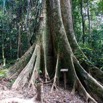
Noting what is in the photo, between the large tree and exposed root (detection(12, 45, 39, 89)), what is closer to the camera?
exposed root (detection(12, 45, 39, 89))

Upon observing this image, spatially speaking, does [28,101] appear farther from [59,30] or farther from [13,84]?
[59,30]

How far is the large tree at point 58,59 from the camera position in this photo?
7.01m

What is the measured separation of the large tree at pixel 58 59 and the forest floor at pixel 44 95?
0.27 meters

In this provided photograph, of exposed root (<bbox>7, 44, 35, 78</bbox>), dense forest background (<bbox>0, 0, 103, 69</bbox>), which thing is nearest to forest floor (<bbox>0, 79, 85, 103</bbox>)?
exposed root (<bbox>7, 44, 35, 78</bbox>)

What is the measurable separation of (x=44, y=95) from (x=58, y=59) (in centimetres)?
222

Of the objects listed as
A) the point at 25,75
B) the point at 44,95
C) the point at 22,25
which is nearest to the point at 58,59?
the point at 25,75

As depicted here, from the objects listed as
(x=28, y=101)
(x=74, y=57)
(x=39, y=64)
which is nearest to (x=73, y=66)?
(x=74, y=57)

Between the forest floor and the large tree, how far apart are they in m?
0.27

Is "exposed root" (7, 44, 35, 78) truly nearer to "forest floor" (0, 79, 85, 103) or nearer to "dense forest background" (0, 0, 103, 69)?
"forest floor" (0, 79, 85, 103)

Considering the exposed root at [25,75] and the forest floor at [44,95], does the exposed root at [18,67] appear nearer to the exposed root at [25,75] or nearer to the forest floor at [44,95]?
the exposed root at [25,75]

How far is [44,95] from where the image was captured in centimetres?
621

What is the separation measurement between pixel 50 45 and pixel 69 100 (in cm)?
307

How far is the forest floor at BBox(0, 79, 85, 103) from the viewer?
18.6 ft

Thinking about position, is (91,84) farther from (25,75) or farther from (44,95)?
(25,75)
